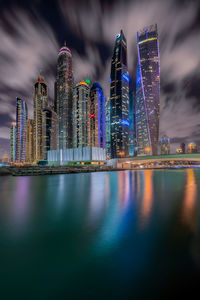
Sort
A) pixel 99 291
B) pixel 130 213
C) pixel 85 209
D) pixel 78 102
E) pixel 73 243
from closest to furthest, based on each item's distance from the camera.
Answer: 1. pixel 99 291
2. pixel 73 243
3. pixel 130 213
4. pixel 85 209
5. pixel 78 102

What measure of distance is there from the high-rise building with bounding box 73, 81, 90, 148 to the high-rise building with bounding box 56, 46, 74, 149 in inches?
1099

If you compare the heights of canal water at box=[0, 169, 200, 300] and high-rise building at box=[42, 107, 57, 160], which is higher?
high-rise building at box=[42, 107, 57, 160]

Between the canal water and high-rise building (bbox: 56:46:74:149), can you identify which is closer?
the canal water

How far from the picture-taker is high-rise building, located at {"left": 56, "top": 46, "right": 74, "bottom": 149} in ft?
577

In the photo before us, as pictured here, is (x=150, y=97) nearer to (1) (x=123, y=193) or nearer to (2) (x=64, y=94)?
(2) (x=64, y=94)

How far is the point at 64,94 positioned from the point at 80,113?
5296 cm

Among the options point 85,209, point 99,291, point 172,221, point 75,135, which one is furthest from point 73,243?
point 75,135

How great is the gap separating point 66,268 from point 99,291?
113 centimetres

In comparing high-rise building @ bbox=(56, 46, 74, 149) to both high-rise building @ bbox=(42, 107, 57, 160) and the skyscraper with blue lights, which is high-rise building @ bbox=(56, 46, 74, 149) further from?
high-rise building @ bbox=(42, 107, 57, 160)

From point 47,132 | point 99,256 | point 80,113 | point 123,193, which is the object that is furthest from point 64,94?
point 99,256

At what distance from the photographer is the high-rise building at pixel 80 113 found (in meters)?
150

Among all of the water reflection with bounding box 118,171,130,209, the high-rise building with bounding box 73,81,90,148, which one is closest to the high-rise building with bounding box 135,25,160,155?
the high-rise building with bounding box 73,81,90,148

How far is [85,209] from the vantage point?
9.35m

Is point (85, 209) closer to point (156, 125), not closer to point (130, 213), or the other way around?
point (130, 213)
